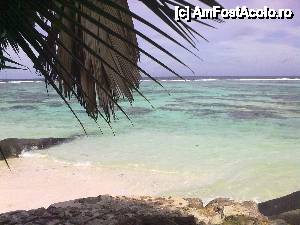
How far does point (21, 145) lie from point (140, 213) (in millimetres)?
9058

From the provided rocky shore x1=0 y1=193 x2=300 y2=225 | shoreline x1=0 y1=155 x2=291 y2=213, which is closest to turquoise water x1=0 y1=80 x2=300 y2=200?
shoreline x1=0 y1=155 x2=291 y2=213

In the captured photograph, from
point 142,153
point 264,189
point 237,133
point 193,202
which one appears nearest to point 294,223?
point 193,202

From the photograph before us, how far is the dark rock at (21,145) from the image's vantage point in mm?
12195

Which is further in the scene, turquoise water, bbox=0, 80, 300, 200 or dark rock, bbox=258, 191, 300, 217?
turquoise water, bbox=0, 80, 300, 200

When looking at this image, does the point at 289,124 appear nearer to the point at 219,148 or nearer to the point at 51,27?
the point at 219,148

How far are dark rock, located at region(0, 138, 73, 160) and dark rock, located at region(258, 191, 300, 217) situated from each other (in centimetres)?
807

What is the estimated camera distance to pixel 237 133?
17000 millimetres

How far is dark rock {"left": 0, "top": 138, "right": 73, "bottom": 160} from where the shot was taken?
12195 millimetres

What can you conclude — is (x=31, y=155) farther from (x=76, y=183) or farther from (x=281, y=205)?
(x=281, y=205)

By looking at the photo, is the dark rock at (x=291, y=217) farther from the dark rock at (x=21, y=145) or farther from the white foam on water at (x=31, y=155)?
the white foam on water at (x=31, y=155)

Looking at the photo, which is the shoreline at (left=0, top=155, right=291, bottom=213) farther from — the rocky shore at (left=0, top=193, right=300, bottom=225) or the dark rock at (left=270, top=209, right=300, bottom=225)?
the dark rock at (left=270, top=209, right=300, bottom=225)

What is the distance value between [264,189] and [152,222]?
4708mm

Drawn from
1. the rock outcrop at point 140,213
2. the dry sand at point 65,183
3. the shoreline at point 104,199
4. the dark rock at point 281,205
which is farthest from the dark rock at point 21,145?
the dark rock at point 281,205

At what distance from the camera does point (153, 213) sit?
4.84 meters
